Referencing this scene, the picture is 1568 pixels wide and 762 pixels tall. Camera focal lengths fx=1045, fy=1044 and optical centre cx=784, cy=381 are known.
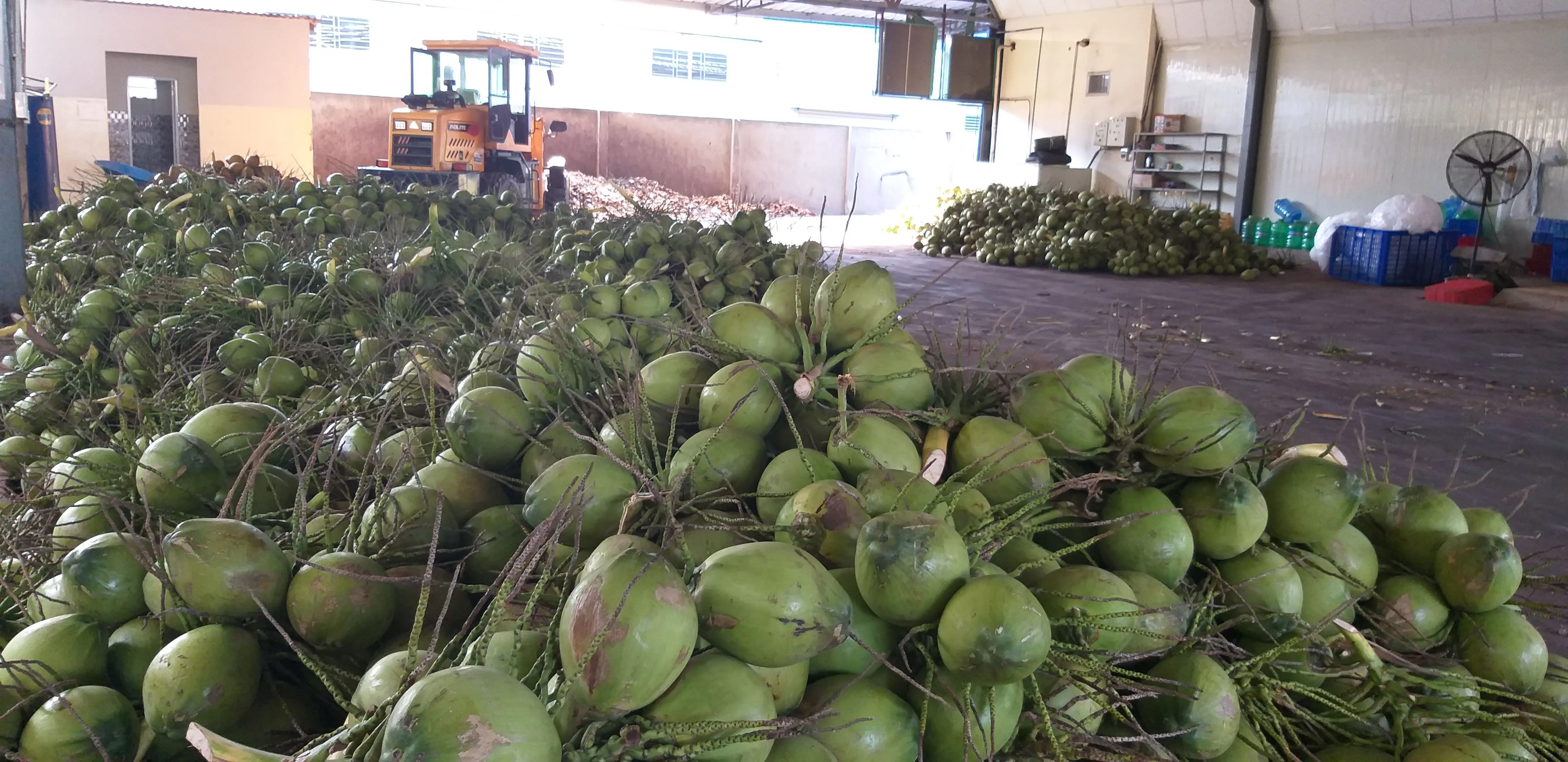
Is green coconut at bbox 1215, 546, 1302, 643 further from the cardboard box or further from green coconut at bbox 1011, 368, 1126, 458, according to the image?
the cardboard box

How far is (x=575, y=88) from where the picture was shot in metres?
20.5

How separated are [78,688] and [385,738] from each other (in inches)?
18.4

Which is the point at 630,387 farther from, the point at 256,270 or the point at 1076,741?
the point at 256,270

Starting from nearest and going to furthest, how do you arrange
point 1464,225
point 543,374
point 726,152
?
1. point 543,374
2. point 1464,225
3. point 726,152

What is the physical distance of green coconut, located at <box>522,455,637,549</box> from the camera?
114 cm

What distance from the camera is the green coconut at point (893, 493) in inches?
44.1

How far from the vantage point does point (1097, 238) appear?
11023 millimetres

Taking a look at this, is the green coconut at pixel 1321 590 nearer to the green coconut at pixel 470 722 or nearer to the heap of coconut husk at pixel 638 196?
the green coconut at pixel 470 722

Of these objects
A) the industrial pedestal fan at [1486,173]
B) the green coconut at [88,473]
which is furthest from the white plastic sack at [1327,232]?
the green coconut at [88,473]

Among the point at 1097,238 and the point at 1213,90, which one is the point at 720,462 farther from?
the point at 1213,90

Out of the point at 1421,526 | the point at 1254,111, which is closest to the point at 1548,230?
the point at 1254,111

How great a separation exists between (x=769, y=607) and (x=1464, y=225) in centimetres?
1189

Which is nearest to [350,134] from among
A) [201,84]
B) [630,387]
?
[201,84]

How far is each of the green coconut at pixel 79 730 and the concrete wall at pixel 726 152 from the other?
17.7m
